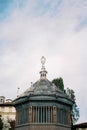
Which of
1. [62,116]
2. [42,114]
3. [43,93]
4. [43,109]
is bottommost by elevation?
[62,116]

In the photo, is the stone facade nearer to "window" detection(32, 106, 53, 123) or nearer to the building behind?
the building behind

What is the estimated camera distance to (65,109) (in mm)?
45000

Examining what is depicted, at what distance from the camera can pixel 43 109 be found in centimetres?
4322

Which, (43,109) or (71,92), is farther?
(71,92)

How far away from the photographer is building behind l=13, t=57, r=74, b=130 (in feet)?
140

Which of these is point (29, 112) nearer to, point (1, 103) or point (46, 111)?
point (46, 111)

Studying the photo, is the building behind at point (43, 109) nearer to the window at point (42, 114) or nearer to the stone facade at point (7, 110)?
the window at point (42, 114)

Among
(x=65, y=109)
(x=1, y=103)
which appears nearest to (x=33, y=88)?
(x=65, y=109)

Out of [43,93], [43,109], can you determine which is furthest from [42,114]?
[43,93]

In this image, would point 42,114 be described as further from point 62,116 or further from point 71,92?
point 71,92

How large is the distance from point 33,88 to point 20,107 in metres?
2.88

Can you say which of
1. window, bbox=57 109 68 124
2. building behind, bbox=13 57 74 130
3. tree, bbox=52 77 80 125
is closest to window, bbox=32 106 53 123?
building behind, bbox=13 57 74 130

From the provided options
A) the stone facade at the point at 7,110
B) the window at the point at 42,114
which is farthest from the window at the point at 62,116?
the stone facade at the point at 7,110

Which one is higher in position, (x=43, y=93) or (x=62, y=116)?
(x=43, y=93)
